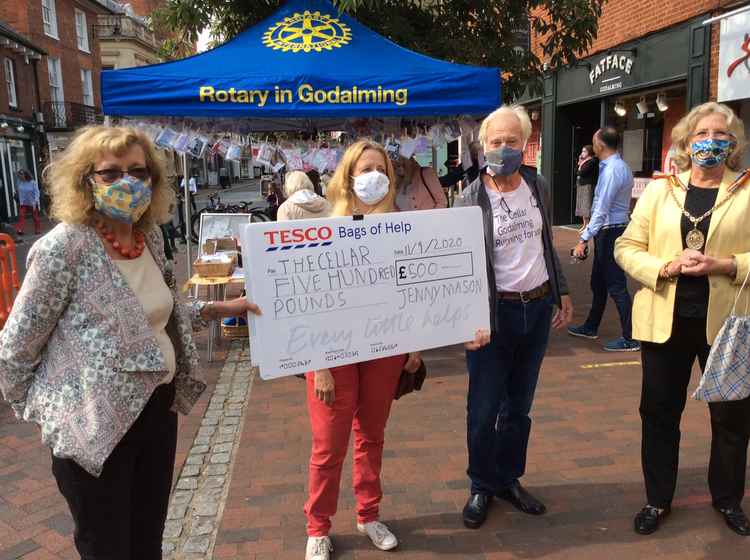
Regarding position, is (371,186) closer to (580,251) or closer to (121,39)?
(580,251)

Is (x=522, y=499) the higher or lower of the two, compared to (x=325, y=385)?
lower

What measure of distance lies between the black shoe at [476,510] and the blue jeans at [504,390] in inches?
1.4

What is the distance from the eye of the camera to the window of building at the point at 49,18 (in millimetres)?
28697

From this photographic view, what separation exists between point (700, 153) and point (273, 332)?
1990mm

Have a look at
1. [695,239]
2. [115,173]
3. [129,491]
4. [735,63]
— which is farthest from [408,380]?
[735,63]

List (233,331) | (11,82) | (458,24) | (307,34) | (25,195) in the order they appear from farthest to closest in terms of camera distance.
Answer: (11,82) < (25,195) < (458,24) < (233,331) < (307,34)

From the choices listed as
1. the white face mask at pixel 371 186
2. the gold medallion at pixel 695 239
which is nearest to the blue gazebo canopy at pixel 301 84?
the white face mask at pixel 371 186

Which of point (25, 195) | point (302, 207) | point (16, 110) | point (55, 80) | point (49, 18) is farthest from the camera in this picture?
point (55, 80)

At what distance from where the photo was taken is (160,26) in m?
7.87

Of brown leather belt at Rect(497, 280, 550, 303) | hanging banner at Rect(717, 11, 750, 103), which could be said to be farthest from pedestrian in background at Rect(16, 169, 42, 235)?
brown leather belt at Rect(497, 280, 550, 303)

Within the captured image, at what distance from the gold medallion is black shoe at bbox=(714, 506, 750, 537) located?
131 cm

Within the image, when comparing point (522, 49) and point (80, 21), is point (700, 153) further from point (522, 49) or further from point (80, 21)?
point (80, 21)

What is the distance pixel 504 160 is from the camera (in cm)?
279

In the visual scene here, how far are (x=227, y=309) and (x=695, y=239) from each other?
2.03 metres
